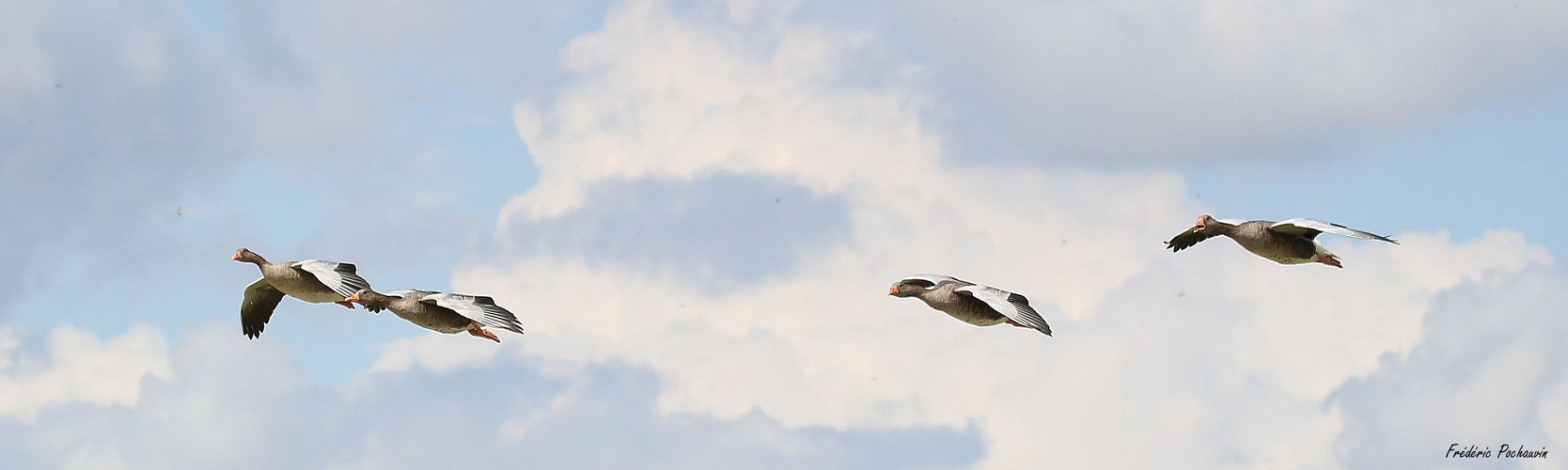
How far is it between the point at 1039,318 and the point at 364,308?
52.8 feet

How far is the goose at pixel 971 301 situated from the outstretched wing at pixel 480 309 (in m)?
9.36

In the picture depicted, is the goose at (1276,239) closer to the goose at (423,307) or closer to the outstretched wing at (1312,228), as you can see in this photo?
the outstretched wing at (1312,228)

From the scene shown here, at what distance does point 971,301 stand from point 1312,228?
7671mm

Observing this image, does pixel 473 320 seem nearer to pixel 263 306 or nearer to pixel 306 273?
pixel 306 273

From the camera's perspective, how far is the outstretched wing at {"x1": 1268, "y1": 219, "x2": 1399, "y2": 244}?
39.4 m

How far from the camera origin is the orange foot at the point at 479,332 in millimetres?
44812

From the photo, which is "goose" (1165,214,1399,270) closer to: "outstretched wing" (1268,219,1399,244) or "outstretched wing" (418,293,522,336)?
"outstretched wing" (1268,219,1399,244)

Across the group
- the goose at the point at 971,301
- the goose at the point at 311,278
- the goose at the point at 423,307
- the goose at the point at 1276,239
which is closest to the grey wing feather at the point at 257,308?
the goose at the point at 311,278

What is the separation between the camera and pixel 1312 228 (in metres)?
41.4

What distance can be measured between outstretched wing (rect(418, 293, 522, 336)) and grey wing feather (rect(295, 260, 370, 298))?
2.00 meters

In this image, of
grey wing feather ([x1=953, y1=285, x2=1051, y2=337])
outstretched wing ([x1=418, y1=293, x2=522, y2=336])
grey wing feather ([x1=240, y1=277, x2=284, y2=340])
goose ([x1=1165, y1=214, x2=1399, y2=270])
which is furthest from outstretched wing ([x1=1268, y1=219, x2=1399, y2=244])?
grey wing feather ([x1=240, y1=277, x2=284, y2=340])

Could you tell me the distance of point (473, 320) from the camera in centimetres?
4303

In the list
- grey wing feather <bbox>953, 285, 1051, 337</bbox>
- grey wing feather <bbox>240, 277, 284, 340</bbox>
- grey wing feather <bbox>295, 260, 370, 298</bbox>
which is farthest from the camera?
grey wing feather <bbox>240, 277, 284, 340</bbox>

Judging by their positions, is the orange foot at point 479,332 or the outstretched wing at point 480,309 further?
the orange foot at point 479,332
